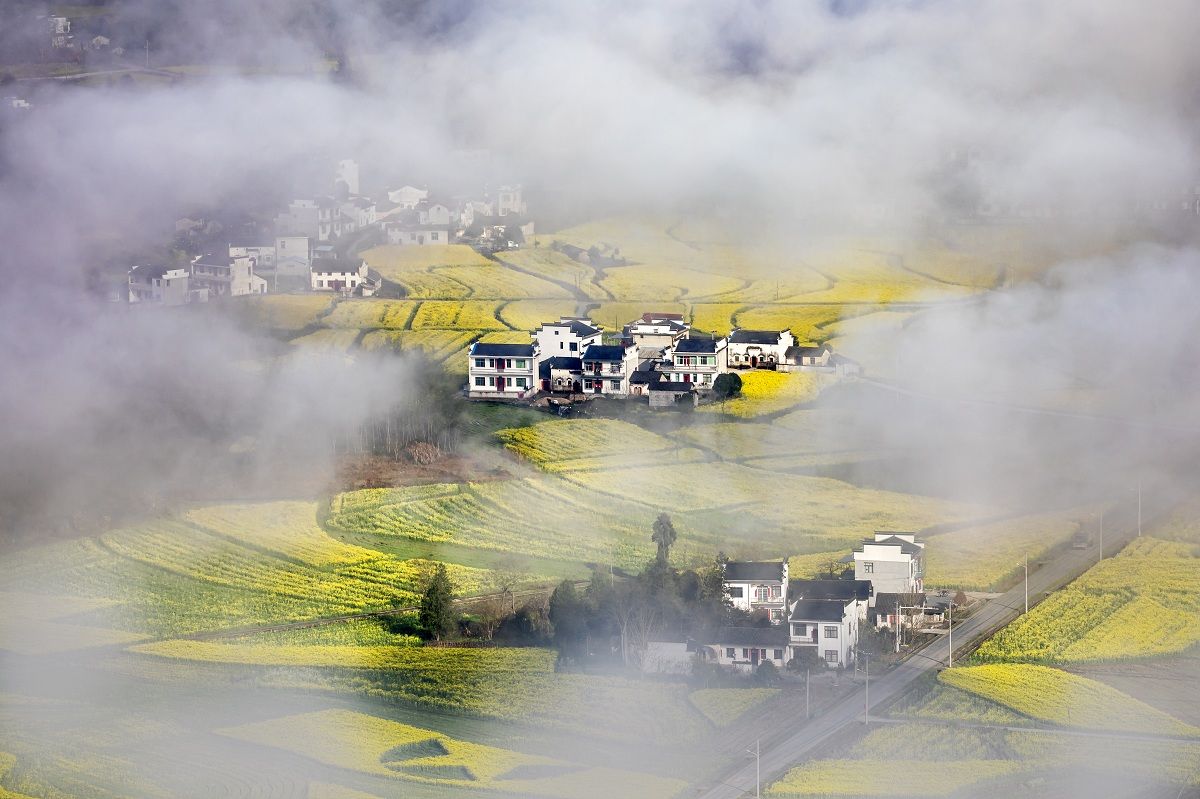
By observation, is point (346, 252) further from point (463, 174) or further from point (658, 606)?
point (658, 606)

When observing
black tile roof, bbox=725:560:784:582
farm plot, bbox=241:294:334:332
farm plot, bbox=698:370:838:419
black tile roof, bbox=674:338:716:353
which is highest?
farm plot, bbox=241:294:334:332

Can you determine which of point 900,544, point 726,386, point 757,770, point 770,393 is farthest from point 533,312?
point 757,770

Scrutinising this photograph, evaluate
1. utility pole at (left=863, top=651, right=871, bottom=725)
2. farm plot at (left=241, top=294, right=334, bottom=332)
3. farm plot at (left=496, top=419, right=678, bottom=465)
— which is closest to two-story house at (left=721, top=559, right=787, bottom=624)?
utility pole at (left=863, top=651, right=871, bottom=725)

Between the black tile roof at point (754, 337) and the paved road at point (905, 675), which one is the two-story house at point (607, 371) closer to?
the black tile roof at point (754, 337)

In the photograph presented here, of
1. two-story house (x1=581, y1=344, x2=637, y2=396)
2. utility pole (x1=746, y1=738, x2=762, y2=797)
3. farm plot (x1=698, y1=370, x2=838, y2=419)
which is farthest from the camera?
two-story house (x1=581, y1=344, x2=637, y2=396)

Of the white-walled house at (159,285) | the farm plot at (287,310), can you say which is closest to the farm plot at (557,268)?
the farm plot at (287,310)

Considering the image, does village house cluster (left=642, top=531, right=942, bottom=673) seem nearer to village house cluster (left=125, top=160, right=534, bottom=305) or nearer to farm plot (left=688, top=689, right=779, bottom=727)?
farm plot (left=688, top=689, right=779, bottom=727)
